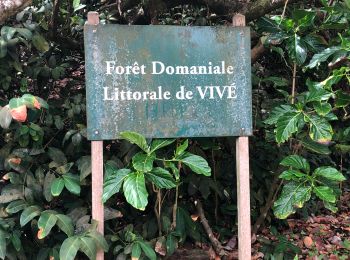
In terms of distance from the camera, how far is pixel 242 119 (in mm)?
2570

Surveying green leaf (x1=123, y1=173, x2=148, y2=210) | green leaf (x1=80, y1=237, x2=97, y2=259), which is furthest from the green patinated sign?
green leaf (x1=80, y1=237, x2=97, y2=259)

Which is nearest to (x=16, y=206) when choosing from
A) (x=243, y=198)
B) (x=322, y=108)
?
(x=243, y=198)

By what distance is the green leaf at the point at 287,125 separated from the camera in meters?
2.53

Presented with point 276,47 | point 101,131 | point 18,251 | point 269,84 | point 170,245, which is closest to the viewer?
point 101,131

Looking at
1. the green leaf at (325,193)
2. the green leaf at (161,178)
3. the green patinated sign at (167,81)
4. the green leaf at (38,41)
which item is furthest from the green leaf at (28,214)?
the green leaf at (325,193)

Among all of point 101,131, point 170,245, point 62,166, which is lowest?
point 170,245

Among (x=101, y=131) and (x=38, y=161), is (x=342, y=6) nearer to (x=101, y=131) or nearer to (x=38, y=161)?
(x=101, y=131)

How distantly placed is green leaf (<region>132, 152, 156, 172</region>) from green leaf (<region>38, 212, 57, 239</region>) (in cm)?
53

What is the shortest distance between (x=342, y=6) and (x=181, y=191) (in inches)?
60.7

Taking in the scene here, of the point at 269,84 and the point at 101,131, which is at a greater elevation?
the point at 269,84

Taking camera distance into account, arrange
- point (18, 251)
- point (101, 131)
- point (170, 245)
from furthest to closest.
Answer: point (170, 245), point (18, 251), point (101, 131)

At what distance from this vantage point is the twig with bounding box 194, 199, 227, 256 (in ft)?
10.3

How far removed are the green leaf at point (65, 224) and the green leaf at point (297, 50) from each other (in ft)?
5.16

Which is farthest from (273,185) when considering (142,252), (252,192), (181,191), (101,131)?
(101,131)
